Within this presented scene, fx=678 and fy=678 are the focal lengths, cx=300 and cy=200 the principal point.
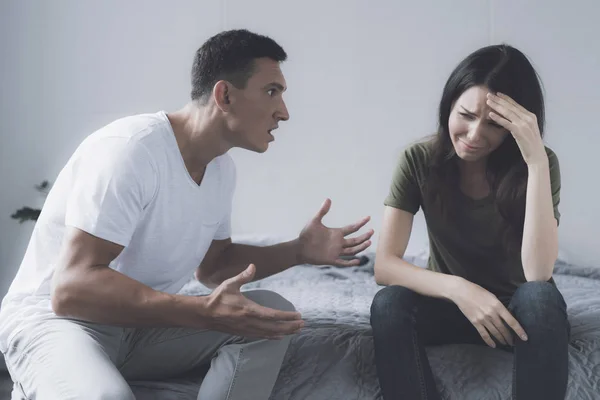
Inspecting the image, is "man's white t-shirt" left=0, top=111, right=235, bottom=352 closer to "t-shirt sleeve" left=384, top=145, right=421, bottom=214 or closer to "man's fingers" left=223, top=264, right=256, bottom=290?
"man's fingers" left=223, top=264, right=256, bottom=290

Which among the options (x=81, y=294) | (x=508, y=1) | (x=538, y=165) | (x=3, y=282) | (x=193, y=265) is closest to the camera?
(x=81, y=294)

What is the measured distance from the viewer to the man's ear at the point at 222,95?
1521 millimetres

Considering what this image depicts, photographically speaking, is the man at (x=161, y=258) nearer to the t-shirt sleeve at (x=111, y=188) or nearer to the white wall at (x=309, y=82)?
the t-shirt sleeve at (x=111, y=188)

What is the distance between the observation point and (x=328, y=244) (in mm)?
1590

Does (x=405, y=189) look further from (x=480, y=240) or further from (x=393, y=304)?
(x=393, y=304)

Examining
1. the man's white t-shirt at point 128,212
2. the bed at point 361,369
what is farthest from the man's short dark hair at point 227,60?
the bed at point 361,369

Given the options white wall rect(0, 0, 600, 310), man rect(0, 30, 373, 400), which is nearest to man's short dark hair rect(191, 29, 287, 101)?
man rect(0, 30, 373, 400)

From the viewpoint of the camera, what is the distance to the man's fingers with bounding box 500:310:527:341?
127 centimetres

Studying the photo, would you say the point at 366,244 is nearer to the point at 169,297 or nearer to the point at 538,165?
the point at 538,165

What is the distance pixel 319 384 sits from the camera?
1434 millimetres

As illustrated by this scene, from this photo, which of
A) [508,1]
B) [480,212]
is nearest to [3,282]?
[480,212]

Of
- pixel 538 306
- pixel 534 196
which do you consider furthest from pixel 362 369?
pixel 534 196

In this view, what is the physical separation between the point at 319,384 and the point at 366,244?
0.35 metres

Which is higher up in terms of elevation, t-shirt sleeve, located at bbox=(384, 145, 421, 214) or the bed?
t-shirt sleeve, located at bbox=(384, 145, 421, 214)
